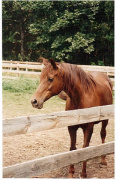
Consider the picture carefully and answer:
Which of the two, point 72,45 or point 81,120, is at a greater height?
point 72,45

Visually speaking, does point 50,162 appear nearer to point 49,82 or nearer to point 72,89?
point 49,82

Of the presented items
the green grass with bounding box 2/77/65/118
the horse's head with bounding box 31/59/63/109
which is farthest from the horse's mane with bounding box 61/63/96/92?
the green grass with bounding box 2/77/65/118

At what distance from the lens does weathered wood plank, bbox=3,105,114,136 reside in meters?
2.38

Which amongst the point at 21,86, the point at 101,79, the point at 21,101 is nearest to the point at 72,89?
the point at 101,79

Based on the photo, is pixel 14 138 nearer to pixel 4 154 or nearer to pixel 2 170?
pixel 4 154

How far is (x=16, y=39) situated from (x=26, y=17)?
325 cm

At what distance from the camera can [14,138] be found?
5605 mm

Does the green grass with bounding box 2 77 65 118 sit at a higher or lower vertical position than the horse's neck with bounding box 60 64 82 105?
lower

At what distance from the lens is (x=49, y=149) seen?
5.06 m

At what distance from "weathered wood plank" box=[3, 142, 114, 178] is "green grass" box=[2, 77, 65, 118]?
15.4ft

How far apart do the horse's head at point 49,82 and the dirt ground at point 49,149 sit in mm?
1360

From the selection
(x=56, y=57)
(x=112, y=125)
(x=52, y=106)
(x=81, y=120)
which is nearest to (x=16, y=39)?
(x=56, y=57)

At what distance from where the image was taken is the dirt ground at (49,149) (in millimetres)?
4016

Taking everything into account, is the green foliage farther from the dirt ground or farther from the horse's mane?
the horse's mane
